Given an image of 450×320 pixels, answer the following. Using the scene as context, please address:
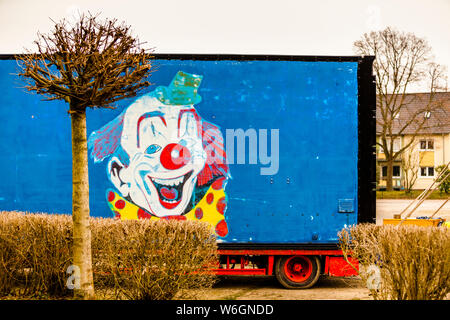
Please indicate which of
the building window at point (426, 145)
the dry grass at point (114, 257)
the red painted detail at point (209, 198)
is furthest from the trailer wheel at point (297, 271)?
the building window at point (426, 145)

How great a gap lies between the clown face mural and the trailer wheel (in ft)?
4.45

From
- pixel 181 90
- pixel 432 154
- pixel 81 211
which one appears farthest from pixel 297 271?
pixel 432 154

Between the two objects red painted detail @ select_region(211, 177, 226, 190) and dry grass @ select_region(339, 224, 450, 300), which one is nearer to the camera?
dry grass @ select_region(339, 224, 450, 300)

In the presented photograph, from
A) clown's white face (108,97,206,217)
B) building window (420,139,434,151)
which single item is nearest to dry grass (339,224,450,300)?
clown's white face (108,97,206,217)

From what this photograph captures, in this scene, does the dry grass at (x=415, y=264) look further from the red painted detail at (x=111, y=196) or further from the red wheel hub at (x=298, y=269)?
the red painted detail at (x=111, y=196)

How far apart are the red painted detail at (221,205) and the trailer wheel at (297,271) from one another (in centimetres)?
143

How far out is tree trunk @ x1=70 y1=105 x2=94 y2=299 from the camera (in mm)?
5922

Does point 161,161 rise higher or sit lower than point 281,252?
higher

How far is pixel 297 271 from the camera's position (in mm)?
8891

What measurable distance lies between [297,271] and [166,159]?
3283 mm

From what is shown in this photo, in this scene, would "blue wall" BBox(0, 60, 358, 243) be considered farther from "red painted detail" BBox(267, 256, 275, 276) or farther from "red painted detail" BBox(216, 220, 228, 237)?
"red painted detail" BBox(267, 256, 275, 276)

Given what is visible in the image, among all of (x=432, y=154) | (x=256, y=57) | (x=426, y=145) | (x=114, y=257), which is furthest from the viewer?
(x=432, y=154)

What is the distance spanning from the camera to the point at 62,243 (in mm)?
6957

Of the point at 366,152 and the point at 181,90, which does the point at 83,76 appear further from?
the point at 366,152
